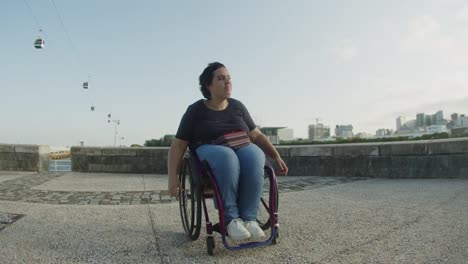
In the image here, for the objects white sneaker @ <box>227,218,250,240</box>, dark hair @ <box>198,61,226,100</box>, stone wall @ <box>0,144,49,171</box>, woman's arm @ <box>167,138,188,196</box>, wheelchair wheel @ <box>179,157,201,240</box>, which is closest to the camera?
white sneaker @ <box>227,218,250,240</box>

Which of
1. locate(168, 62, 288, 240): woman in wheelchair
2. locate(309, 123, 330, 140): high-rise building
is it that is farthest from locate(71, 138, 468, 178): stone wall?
locate(309, 123, 330, 140): high-rise building

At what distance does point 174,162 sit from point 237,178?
52 centimetres

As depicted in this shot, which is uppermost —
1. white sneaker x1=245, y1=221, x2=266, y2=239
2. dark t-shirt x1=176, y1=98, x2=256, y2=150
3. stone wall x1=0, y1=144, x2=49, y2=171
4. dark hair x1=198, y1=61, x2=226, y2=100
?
dark hair x1=198, y1=61, x2=226, y2=100

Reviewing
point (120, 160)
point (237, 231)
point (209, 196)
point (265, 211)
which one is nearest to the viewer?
point (237, 231)

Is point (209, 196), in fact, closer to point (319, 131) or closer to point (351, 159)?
point (351, 159)

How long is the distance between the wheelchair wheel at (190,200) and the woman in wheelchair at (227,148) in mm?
132

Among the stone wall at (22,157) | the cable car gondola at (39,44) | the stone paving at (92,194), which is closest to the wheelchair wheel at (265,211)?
the stone paving at (92,194)

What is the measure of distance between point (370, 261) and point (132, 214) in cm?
226

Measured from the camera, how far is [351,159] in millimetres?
6477

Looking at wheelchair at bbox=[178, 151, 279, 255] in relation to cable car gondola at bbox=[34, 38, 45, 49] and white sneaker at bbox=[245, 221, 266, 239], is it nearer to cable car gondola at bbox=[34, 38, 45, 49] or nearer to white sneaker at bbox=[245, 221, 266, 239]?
white sneaker at bbox=[245, 221, 266, 239]

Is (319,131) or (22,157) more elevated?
(319,131)

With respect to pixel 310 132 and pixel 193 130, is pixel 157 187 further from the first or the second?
pixel 310 132

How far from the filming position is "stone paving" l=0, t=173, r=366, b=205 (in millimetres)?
4180

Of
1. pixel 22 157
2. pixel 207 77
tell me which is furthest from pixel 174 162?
pixel 22 157
